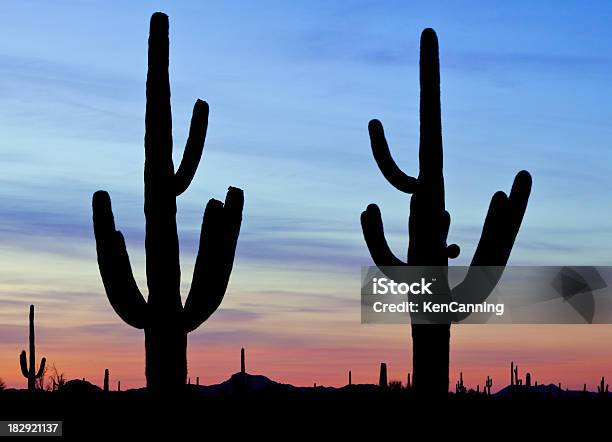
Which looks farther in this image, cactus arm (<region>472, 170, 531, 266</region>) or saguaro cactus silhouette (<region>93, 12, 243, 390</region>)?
cactus arm (<region>472, 170, 531, 266</region>)

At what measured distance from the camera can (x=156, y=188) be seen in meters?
15.9

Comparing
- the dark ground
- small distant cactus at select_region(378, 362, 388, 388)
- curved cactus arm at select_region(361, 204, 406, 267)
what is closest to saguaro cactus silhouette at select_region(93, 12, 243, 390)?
the dark ground

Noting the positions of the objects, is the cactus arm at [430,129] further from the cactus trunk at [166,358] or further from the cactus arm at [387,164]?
the cactus trunk at [166,358]

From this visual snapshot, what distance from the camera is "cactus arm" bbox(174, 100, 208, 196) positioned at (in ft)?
51.9

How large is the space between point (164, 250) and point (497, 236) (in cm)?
489

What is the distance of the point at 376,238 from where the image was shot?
16.9 m

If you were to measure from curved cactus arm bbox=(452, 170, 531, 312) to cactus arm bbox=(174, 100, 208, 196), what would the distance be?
4386 millimetres

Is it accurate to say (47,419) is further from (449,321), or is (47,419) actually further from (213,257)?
(449,321)

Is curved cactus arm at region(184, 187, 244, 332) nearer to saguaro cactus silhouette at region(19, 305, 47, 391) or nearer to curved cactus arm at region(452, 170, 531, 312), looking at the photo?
curved cactus arm at region(452, 170, 531, 312)

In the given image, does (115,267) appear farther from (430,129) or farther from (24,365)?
(24,365)

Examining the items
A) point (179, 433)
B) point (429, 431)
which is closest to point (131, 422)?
point (179, 433)

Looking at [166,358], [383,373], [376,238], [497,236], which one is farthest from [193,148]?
[383,373]

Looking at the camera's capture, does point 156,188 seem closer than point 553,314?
Yes

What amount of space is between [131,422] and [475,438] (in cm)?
494
